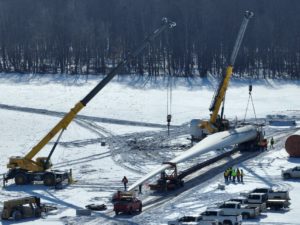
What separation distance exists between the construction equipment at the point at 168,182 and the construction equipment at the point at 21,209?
24.3 ft

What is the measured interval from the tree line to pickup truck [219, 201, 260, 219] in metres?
71.4

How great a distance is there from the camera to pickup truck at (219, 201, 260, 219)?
36406 millimetres

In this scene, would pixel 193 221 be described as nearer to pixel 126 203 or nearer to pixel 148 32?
pixel 126 203

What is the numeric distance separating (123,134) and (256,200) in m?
28.1

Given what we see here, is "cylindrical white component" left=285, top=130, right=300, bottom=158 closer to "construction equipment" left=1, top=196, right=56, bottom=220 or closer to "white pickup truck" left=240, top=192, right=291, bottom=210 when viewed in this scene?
"white pickup truck" left=240, top=192, right=291, bottom=210

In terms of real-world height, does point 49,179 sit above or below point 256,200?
below

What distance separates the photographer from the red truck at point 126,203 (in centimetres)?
3803

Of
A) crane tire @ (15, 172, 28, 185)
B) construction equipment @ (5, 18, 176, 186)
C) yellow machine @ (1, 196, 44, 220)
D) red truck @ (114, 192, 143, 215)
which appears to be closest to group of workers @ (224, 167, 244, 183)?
construction equipment @ (5, 18, 176, 186)

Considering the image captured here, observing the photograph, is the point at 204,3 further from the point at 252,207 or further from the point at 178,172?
the point at 252,207

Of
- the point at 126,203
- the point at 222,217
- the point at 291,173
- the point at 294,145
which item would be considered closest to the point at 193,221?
the point at 222,217

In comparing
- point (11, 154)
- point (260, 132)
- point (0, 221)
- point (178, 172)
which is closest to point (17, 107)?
point (11, 154)

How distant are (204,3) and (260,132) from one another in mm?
90887

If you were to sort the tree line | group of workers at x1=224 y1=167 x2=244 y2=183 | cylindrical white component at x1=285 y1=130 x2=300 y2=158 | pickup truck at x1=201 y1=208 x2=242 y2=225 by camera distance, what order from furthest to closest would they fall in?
the tree line < cylindrical white component at x1=285 y1=130 x2=300 y2=158 < group of workers at x1=224 y1=167 x2=244 y2=183 < pickup truck at x1=201 y1=208 x2=242 y2=225

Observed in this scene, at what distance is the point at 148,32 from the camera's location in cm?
13162
